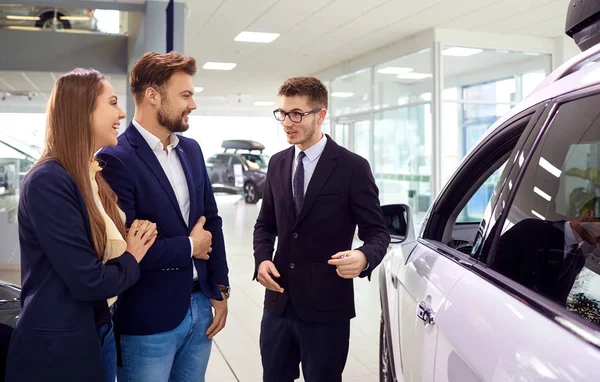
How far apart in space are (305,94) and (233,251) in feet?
22.0

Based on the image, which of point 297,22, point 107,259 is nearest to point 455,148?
point 297,22

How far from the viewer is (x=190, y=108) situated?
6.11 feet

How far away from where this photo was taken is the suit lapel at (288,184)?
6.79 ft

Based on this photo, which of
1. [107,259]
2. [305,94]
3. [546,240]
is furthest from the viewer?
[305,94]

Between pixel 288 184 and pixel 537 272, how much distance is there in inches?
45.2

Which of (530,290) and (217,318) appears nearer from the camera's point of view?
(530,290)

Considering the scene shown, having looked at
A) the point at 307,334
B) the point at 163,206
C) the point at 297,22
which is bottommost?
the point at 307,334

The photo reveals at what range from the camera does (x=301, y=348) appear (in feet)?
6.58

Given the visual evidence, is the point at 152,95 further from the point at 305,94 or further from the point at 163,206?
the point at 305,94

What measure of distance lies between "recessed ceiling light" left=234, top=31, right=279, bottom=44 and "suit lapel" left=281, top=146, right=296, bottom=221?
7359 millimetres

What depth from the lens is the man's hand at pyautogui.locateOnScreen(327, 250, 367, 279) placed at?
182cm

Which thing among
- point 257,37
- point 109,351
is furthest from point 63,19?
point 109,351

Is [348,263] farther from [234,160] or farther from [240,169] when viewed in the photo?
[234,160]

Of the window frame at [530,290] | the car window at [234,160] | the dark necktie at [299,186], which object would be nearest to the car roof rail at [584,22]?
the window frame at [530,290]
